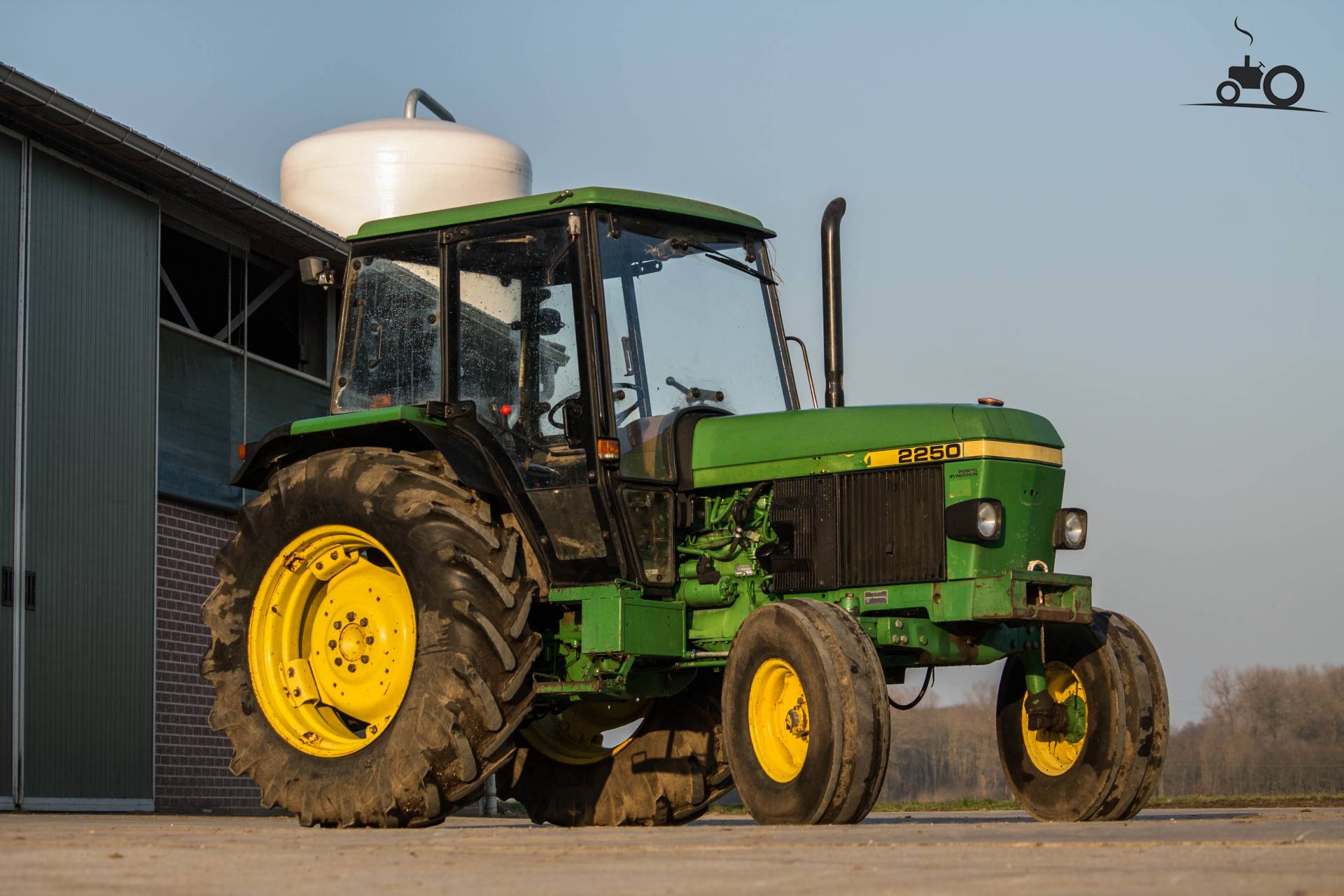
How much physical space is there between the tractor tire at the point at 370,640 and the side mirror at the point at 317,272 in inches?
41.2

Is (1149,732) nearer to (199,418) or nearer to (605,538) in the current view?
(605,538)

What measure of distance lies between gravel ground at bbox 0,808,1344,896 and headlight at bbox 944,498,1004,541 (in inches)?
66.9

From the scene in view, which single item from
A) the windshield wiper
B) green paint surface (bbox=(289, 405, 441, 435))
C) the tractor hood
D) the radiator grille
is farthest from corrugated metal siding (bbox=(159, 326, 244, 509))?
the radiator grille

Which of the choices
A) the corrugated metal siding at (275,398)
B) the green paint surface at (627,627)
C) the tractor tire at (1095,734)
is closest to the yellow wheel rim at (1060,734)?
the tractor tire at (1095,734)

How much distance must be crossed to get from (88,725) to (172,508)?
2268 millimetres

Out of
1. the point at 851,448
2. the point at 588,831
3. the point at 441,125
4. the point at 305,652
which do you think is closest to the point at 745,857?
the point at 588,831

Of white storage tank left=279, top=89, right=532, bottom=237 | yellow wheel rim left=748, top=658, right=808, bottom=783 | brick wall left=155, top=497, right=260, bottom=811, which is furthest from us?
white storage tank left=279, top=89, right=532, bottom=237

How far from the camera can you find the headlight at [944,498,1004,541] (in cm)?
848

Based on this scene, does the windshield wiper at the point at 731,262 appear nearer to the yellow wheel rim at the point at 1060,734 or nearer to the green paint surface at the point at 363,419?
the green paint surface at the point at 363,419

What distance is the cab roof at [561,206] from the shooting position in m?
9.06

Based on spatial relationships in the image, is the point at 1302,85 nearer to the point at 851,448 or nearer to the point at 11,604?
the point at 851,448

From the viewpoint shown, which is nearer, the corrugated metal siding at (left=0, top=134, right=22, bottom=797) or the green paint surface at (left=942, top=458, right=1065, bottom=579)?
the green paint surface at (left=942, top=458, right=1065, bottom=579)

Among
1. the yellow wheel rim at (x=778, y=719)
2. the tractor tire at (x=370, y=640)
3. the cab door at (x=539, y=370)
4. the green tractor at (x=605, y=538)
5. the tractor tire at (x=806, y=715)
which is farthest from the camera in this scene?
the cab door at (x=539, y=370)

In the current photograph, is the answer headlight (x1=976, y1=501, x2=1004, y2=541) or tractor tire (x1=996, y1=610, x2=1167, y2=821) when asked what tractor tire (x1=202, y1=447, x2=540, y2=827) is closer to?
headlight (x1=976, y1=501, x2=1004, y2=541)
